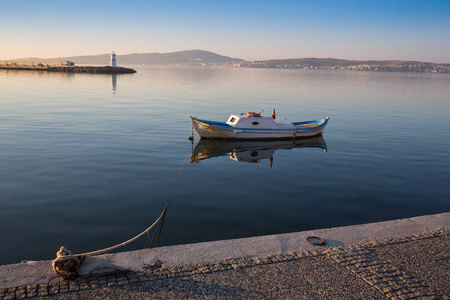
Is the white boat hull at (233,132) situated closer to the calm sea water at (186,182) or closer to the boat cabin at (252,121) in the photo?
the boat cabin at (252,121)

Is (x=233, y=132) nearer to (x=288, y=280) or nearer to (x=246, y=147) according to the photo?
(x=246, y=147)

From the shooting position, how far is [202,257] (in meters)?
8.16

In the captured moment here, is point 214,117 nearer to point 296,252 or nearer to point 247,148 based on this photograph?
point 247,148

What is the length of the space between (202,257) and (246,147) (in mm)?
19073

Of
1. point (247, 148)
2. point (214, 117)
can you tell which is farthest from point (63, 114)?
point (247, 148)

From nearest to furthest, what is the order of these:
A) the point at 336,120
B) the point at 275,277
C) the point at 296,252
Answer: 1. the point at 275,277
2. the point at 296,252
3. the point at 336,120

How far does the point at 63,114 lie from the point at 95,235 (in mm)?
28866

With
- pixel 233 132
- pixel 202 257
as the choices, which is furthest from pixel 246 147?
pixel 202 257

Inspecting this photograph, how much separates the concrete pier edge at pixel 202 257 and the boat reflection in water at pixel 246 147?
12.4 meters

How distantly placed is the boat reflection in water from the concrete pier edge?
12.4 meters

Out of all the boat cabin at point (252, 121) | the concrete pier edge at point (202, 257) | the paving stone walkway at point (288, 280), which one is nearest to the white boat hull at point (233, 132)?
the boat cabin at point (252, 121)

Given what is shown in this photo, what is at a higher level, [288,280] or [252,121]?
[252,121]

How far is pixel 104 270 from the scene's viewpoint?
7.59 metres

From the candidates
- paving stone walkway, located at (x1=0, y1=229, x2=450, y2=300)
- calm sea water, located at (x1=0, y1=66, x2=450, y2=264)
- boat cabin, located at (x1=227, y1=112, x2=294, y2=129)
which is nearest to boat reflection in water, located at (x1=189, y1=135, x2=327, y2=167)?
calm sea water, located at (x1=0, y1=66, x2=450, y2=264)
